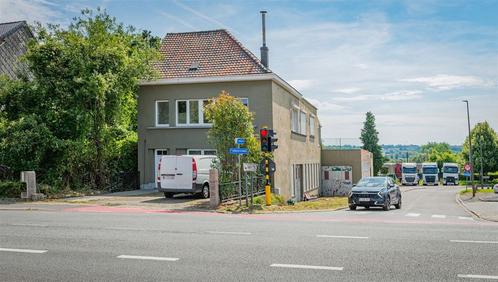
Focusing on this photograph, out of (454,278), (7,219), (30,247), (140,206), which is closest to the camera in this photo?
(454,278)

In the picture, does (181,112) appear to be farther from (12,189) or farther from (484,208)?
(484,208)

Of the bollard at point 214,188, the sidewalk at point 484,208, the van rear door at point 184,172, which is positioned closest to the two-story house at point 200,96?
the van rear door at point 184,172

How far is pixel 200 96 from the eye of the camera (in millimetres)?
31656

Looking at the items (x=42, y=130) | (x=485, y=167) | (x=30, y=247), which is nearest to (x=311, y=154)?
(x=42, y=130)

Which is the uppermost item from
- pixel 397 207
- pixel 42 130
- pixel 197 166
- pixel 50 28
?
pixel 50 28

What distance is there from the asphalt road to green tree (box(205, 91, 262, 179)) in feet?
27.5

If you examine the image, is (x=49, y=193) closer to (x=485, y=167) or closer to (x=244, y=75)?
(x=244, y=75)

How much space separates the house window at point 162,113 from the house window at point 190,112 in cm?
80

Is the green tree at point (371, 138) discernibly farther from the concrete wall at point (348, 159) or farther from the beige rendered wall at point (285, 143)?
the beige rendered wall at point (285, 143)

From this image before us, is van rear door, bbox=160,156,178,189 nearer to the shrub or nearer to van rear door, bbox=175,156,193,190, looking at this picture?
van rear door, bbox=175,156,193,190

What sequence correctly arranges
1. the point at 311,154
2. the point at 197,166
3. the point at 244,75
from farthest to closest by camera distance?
the point at 311,154
the point at 244,75
the point at 197,166

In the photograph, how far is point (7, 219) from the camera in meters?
16.2

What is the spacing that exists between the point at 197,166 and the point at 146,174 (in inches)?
361

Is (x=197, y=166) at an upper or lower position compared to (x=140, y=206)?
upper
